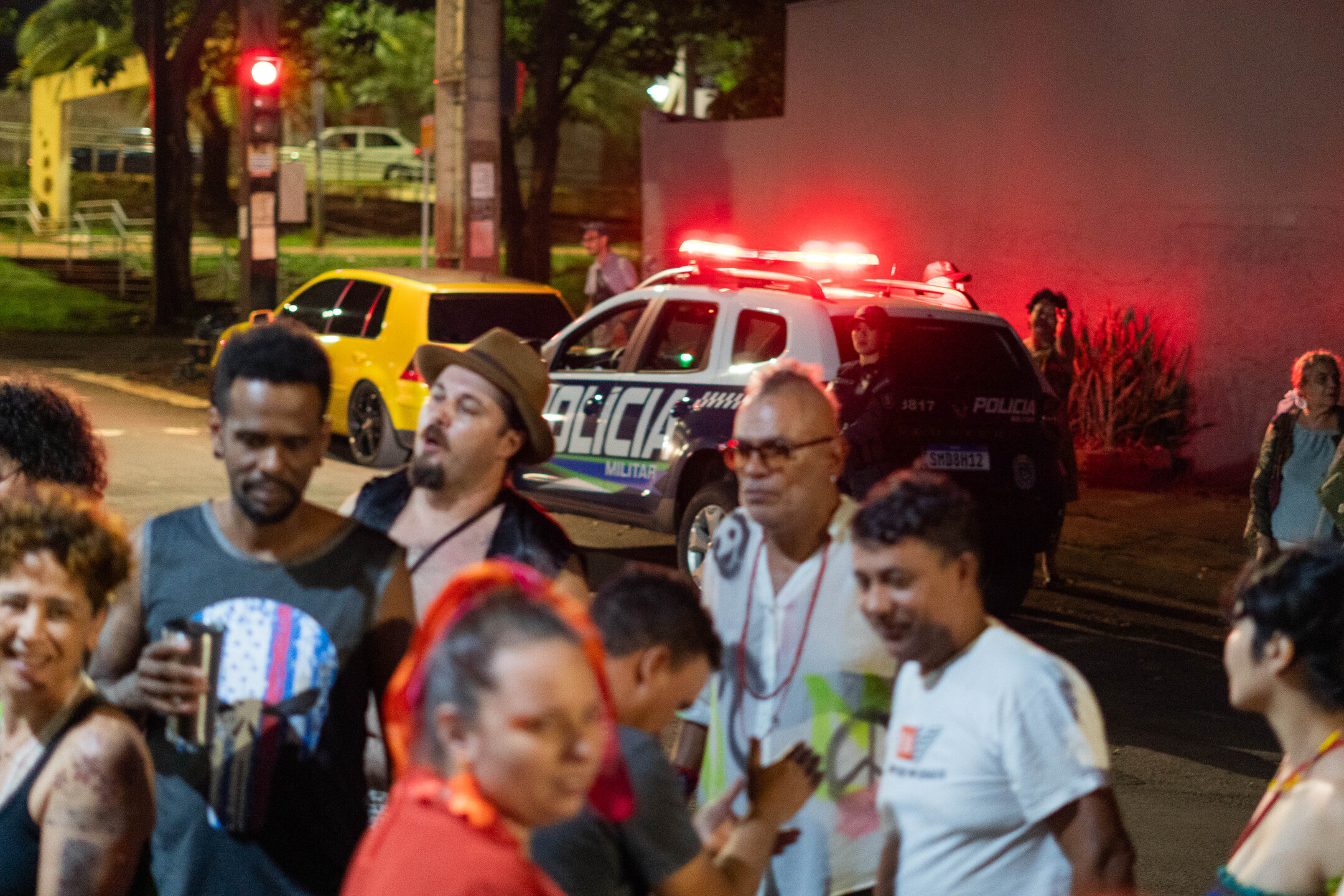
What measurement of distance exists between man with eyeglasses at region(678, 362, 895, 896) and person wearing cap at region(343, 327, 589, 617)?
0.39 m

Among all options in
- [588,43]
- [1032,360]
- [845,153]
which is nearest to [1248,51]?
[845,153]

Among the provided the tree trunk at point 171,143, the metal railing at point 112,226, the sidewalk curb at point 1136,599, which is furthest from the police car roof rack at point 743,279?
the metal railing at point 112,226

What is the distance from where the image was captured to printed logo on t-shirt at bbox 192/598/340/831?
115 inches

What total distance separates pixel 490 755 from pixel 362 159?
1922 inches

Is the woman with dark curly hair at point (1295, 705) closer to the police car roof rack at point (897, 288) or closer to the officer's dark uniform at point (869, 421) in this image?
the officer's dark uniform at point (869, 421)

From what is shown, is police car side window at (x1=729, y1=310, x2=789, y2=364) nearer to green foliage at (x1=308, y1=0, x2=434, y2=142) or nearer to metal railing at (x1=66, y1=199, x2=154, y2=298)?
metal railing at (x1=66, y1=199, x2=154, y2=298)

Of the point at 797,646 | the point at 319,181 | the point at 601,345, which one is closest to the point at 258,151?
the point at 601,345

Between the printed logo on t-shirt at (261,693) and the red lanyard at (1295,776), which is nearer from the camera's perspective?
the red lanyard at (1295,776)

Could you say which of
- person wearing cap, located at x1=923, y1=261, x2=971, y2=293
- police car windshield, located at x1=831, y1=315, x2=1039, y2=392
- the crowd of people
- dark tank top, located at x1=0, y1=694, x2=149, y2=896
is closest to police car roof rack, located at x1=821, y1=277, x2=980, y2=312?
person wearing cap, located at x1=923, y1=261, x2=971, y2=293

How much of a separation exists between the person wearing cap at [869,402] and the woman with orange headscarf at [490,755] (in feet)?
23.3

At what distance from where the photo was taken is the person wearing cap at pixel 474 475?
12.1 ft

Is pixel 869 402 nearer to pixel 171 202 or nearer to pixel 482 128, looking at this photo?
pixel 482 128

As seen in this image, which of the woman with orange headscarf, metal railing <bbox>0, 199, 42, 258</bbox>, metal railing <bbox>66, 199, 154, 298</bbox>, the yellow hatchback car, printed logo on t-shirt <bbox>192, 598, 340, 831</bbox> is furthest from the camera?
metal railing <bbox>0, 199, 42, 258</bbox>

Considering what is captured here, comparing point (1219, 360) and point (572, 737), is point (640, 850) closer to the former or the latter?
point (572, 737)
